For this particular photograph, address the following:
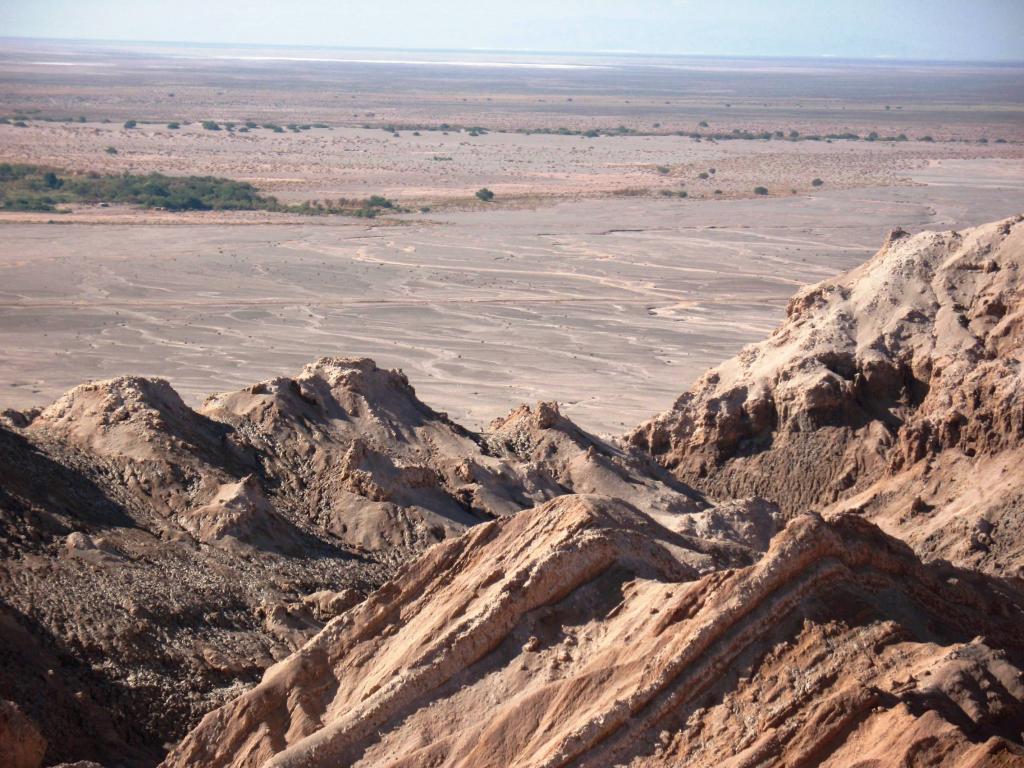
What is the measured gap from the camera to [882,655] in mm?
11234

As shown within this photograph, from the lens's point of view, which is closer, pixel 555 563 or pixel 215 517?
pixel 555 563

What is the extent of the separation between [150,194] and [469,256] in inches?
1027

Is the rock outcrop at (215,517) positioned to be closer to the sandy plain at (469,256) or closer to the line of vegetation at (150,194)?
the sandy plain at (469,256)

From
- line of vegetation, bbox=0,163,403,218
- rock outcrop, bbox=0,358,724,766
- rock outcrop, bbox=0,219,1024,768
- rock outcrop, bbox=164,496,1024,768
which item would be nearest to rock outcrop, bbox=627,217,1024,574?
rock outcrop, bbox=0,219,1024,768

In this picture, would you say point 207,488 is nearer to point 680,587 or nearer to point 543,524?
point 543,524

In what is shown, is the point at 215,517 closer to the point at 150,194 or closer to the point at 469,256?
the point at 469,256

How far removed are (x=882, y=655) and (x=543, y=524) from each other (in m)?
3.78

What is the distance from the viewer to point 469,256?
64.2 m

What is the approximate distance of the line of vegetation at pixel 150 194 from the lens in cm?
7844

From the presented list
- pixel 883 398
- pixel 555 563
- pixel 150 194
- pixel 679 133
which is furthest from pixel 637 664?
pixel 679 133

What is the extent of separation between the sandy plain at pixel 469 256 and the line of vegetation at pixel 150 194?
9.00 ft

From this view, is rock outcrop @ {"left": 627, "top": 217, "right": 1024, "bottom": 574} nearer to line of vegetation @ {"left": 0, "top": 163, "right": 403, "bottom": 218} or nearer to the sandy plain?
the sandy plain

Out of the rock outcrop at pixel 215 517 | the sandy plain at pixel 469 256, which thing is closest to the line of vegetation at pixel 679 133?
the sandy plain at pixel 469 256

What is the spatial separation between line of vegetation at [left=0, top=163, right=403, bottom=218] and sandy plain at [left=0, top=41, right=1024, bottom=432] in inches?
108
